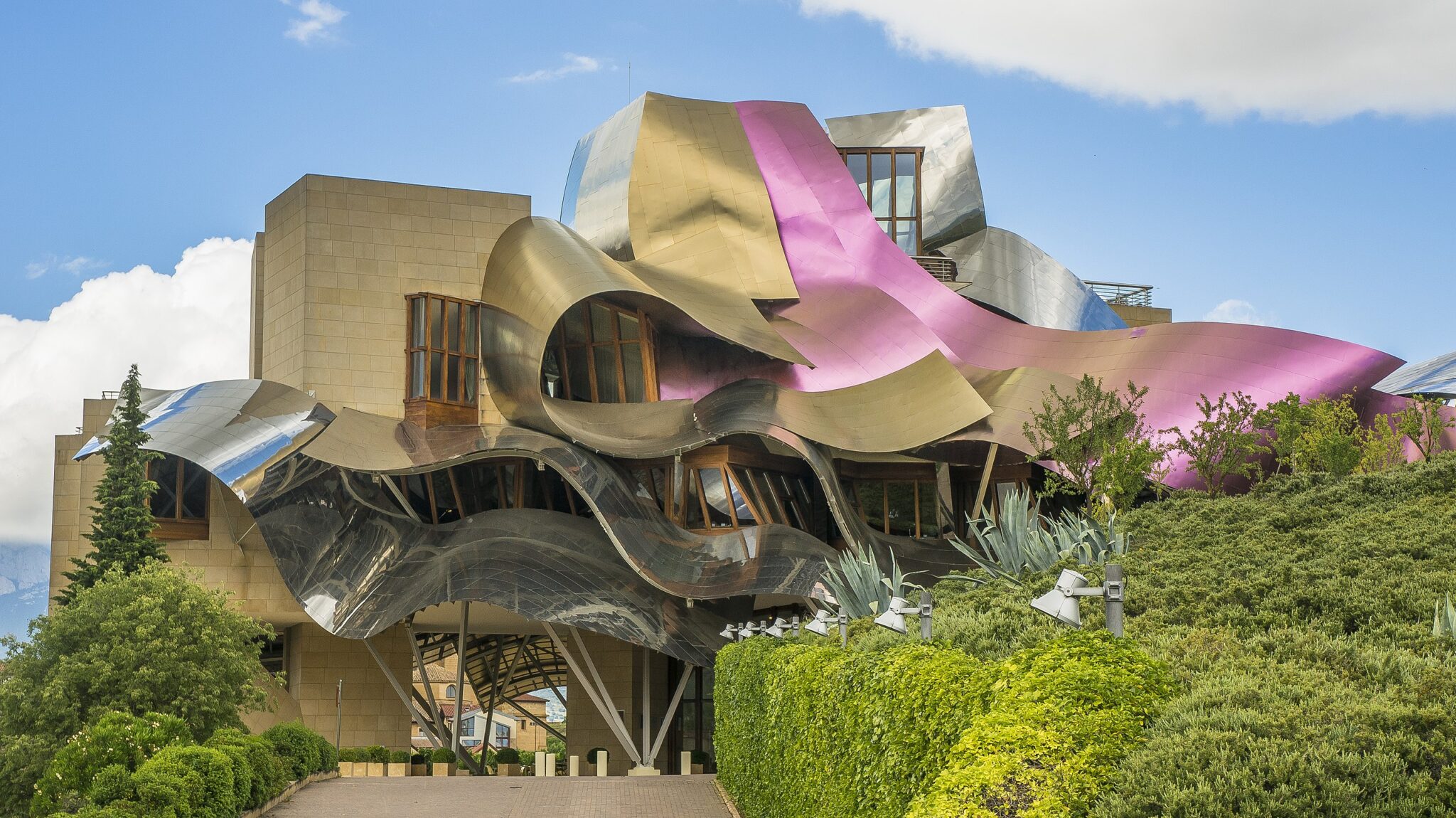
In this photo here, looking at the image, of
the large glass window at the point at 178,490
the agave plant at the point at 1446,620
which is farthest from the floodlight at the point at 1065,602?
the large glass window at the point at 178,490

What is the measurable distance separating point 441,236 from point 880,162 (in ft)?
42.7

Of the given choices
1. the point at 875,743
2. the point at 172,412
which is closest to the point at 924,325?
the point at 172,412

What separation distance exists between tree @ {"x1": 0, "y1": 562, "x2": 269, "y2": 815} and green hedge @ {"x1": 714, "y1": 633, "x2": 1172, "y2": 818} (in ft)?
46.6

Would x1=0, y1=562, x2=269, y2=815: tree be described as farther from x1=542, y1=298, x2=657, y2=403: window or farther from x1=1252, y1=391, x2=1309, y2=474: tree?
x1=1252, y1=391, x2=1309, y2=474: tree

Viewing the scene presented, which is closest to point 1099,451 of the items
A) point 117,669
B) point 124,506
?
point 117,669

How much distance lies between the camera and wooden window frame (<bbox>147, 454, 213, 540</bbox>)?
36.8m

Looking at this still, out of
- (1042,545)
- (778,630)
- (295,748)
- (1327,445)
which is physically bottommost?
(295,748)

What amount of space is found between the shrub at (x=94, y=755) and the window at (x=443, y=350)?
59.8 feet

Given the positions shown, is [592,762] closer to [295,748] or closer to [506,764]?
[506,764]

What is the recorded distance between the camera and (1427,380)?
1412 inches

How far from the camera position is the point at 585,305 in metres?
36.0

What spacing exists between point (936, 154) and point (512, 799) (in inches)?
1091

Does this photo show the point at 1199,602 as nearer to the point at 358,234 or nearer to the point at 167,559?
the point at 167,559

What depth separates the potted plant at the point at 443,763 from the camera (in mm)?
33625
